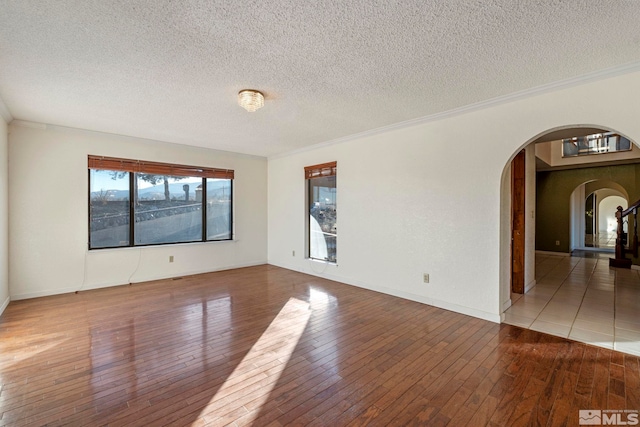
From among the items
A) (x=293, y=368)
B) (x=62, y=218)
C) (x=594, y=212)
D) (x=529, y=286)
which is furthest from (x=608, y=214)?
(x=62, y=218)

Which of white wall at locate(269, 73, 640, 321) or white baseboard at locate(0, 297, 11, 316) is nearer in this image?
white wall at locate(269, 73, 640, 321)

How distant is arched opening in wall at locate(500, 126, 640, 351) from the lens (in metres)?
3.40

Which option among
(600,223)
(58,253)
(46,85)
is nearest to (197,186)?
(58,253)

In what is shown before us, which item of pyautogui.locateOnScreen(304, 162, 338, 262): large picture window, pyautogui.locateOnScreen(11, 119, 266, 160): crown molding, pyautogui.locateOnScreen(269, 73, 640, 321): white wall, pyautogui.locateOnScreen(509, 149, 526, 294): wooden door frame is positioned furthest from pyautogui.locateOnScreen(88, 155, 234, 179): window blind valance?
pyautogui.locateOnScreen(509, 149, 526, 294): wooden door frame

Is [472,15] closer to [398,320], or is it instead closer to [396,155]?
[396,155]

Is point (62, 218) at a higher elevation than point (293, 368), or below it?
higher

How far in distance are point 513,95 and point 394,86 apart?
4.43 ft

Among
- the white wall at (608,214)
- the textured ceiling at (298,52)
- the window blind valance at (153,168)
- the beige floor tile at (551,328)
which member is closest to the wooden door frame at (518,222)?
the beige floor tile at (551,328)

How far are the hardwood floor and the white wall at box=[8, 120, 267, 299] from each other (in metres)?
0.72

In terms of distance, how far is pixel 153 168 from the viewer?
16.9ft

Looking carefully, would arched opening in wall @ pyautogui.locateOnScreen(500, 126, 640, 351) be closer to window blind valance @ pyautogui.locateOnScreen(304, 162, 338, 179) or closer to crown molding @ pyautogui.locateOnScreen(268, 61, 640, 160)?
crown molding @ pyautogui.locateOnScreen(268, 61, 640, 160)

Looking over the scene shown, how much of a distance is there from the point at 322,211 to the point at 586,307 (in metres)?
4.15

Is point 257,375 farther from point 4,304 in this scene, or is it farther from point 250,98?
point 4,304

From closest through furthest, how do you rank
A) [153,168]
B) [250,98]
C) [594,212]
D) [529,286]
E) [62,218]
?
[250,98]
[62,218]
[529,286]
[153,168]
[594,212]
